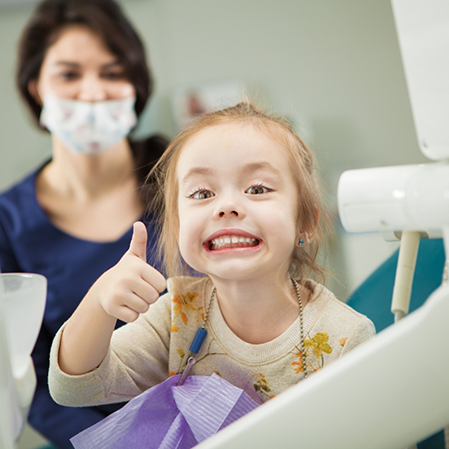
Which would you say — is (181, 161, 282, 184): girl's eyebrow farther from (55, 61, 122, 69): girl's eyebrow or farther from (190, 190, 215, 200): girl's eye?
(55, 61, 122, 69): girl's eyebrow

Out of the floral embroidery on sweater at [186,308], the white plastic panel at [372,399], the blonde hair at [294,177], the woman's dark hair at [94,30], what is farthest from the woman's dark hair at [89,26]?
the white plastic panel at [372,399]

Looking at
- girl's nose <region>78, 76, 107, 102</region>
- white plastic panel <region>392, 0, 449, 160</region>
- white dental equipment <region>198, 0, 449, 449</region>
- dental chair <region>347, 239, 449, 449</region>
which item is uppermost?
girl's nose <region>78, 76, 107, 102</region>

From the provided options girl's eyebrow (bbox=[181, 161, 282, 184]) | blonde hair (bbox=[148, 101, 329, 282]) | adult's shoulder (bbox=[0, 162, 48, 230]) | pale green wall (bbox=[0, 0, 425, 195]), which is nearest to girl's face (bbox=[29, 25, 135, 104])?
adult's shoulder (bbox=[0, 162, 48, 230])

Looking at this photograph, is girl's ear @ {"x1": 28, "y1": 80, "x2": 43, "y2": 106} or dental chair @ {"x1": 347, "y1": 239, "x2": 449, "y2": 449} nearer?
dental chair @ {"x1": 347, "y1": 239, "x2": 449, "y2": 449}

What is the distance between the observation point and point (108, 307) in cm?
42

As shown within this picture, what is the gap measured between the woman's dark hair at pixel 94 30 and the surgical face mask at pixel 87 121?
0.21 ft

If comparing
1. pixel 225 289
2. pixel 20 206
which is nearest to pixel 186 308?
pixel 225 289

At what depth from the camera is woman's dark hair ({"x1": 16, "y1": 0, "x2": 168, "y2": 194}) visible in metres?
1.19

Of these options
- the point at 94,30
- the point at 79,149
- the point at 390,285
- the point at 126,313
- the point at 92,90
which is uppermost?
the point at 94,30

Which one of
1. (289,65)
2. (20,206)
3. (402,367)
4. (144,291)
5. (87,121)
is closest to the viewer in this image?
(402,367)

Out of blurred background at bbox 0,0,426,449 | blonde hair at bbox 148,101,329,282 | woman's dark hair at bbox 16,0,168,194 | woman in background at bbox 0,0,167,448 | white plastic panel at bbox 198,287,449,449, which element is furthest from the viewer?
blurred background at bbox 0,0,426,449

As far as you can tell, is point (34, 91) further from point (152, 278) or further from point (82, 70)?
point (152, 278)

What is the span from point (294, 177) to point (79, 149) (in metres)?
0.87

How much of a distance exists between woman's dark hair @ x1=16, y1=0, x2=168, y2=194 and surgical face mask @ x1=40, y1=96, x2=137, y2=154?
0.07 metres
